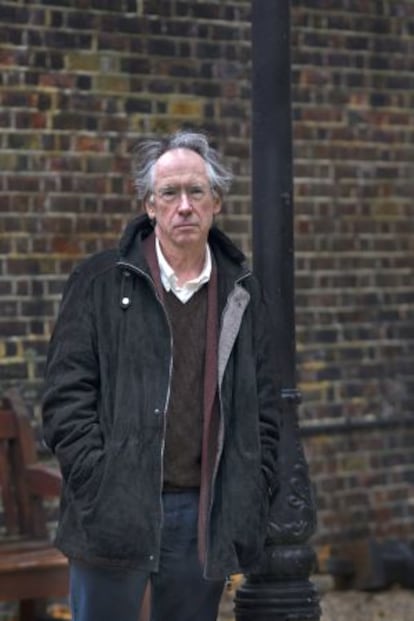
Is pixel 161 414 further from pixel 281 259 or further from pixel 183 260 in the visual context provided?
pixel 281 259

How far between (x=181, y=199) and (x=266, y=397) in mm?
602

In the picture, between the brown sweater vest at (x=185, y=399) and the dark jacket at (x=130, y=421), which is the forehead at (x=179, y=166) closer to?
the dark jacket at (x=130, y=421)

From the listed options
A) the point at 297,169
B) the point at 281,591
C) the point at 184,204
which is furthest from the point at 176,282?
the point at 297,169

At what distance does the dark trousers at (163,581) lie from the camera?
5.47m

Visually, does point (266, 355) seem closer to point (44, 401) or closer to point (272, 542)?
point (44, 401)

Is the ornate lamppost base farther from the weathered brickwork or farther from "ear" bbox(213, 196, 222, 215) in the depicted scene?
the weathered brickwork

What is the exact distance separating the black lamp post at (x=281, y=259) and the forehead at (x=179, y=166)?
1089mm

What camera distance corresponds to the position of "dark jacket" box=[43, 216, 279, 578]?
5.38m

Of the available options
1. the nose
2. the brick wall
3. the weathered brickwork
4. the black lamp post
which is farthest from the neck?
the brick wall

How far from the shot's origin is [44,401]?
553 cm

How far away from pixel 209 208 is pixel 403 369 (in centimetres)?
488

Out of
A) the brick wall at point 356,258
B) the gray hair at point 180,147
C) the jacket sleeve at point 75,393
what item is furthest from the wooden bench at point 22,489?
the gray hair at point 180,147

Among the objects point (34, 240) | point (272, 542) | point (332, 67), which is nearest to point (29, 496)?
point (34, 240)

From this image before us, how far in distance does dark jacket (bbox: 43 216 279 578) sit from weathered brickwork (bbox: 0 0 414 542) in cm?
331
